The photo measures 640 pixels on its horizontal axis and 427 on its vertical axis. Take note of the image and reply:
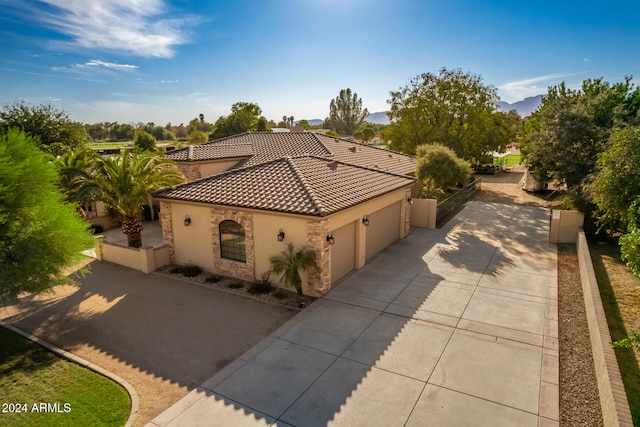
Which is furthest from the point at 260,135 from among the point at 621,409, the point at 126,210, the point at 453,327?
the point at 621,409

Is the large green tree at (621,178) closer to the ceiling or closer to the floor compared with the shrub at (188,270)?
closer to the ceiling

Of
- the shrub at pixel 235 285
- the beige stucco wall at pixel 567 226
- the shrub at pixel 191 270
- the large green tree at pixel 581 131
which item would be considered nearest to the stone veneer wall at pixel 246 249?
the shrub at pixel 235 285

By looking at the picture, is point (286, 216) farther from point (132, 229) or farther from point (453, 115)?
point (453, 115)

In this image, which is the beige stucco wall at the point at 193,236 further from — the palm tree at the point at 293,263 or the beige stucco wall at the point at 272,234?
the palm tree at the point at 293,263

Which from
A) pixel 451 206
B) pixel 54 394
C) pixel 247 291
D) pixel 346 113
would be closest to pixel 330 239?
pixel 247 291

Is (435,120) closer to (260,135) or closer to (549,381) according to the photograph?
(260,135)
